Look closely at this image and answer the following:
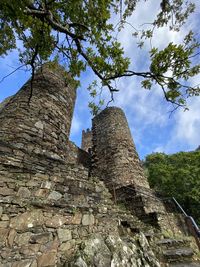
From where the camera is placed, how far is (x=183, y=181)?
10789 mm

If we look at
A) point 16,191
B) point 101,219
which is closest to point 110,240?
point 101,219

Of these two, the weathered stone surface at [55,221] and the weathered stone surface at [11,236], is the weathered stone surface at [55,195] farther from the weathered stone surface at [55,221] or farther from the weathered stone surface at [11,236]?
the weathered stone surface at [11,236]

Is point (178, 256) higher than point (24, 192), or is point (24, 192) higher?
point (24, 192)

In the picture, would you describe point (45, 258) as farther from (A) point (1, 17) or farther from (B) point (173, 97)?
(B) point (173, 97)

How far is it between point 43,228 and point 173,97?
209 inches

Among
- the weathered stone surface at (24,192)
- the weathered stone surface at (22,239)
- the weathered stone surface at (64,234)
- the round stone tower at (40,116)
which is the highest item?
the round stone tower at (40,116)

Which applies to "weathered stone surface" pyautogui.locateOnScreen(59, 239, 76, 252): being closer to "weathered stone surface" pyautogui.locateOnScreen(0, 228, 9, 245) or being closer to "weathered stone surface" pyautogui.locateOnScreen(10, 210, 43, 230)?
"weathered stone surface" pyautogui.locateOnScreen(10, 210, 43, 230)

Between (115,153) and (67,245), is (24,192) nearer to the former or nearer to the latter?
(67,245)

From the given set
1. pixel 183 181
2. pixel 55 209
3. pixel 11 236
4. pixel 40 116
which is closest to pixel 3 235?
pixel 11 236

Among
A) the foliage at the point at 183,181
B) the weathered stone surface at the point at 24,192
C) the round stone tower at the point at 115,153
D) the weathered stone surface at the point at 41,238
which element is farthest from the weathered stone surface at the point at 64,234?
the foliage at the point at 183,181

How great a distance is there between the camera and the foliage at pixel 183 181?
34.2ft

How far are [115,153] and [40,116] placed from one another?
197 inches

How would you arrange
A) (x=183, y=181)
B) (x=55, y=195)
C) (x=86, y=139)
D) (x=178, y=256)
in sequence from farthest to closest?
(x=86, y=139), (x=183, y=181), (x=178, y=256), (x=55, y=195)

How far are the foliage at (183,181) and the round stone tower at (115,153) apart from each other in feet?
10.7
